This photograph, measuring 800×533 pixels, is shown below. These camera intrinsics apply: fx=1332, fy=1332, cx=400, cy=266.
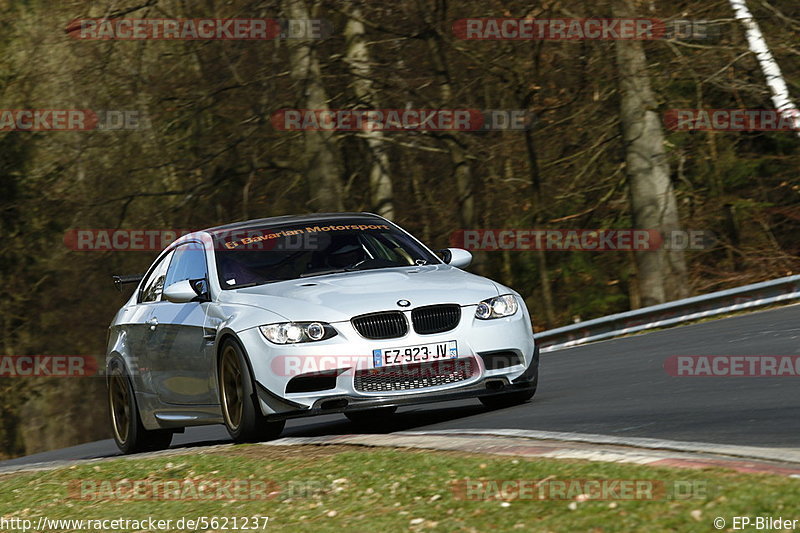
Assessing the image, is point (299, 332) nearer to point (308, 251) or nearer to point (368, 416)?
point (308, 251)

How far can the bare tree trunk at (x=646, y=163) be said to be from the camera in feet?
67.6

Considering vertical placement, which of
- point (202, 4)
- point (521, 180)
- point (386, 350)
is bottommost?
point (386, 350)

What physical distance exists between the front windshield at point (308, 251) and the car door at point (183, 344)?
9.5 inches

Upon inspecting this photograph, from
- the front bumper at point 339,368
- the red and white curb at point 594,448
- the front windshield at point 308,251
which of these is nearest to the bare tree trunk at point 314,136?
the front windshield at point 308,251

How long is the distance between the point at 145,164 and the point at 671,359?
15.4 metres

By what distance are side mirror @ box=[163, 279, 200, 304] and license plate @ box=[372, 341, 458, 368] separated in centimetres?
168

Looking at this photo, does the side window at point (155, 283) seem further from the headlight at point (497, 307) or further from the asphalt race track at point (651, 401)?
the headlight at point (497, 307)

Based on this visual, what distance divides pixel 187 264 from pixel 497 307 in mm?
2725

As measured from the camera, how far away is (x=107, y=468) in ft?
31.1

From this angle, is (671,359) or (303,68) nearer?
(671,359)

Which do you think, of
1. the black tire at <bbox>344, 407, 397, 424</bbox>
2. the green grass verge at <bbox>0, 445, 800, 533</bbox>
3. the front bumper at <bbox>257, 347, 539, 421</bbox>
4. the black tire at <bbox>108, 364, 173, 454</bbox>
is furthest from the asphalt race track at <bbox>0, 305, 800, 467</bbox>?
the green grass verge at <bbox>0, 445, 800, 533</bbox>

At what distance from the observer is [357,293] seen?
30.8 ft

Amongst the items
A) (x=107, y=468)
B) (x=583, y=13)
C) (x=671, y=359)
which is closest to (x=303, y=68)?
(x=583, y=13)

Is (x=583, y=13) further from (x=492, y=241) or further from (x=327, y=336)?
(x=327, y=336)
